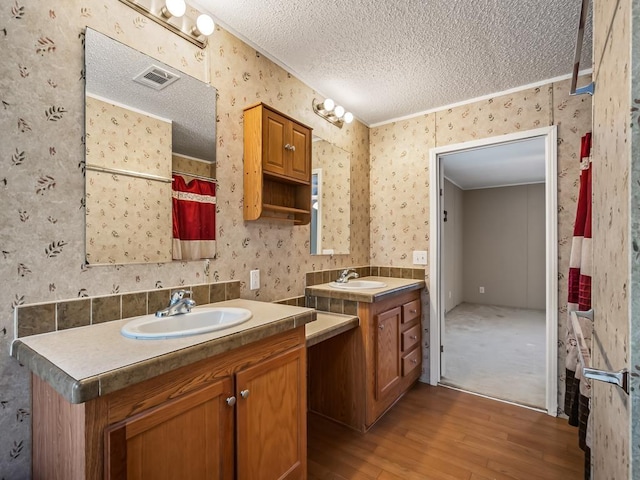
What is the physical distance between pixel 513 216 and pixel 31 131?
21.1ft

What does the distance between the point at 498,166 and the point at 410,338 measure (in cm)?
329

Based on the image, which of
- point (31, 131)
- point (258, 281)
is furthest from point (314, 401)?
point (31, 131)

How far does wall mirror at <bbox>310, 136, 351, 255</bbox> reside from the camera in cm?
244

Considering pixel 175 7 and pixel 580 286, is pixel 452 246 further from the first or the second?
pixel 175 7

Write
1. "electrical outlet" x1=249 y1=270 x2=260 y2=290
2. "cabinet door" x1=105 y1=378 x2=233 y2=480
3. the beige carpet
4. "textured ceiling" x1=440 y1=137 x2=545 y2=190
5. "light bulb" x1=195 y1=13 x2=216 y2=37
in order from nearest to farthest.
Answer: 1. "cabinet door" x1=105 y1=378 x2=233 y2=480
2. "light bulb" x1=195 y1=13 x2=216 y2=37
3. "electrical outlet" x1=249 y1=270 x2=260 y2=290
4. the beige carpet
5. "textured ceiling" x1=440 y1=137 x2=545 y2=190

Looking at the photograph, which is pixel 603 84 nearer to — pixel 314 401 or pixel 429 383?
pixel 314 401

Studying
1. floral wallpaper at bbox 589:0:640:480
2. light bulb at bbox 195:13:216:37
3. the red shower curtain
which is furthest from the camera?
the red shower curtain

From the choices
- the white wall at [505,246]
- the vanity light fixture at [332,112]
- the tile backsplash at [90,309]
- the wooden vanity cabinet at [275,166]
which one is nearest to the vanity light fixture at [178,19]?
the wooden vanity cabinet at [275,166]

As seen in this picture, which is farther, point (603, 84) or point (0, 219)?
point (0, 219)

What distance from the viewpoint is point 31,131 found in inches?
43.2

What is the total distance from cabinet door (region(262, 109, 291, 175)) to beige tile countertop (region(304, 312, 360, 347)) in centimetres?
91

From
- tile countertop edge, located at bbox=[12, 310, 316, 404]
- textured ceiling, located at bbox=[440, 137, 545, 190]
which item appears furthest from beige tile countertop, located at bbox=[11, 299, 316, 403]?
textured ceiling, located at bbox=[440, 137, 545, 190]

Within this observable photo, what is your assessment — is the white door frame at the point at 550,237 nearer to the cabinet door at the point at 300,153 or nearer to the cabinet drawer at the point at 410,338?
the cabinet drawer at the point at 410,338

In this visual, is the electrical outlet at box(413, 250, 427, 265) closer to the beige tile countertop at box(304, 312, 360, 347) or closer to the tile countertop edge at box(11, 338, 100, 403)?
the beige tile countertop at box(304, 312, 360, 347)
